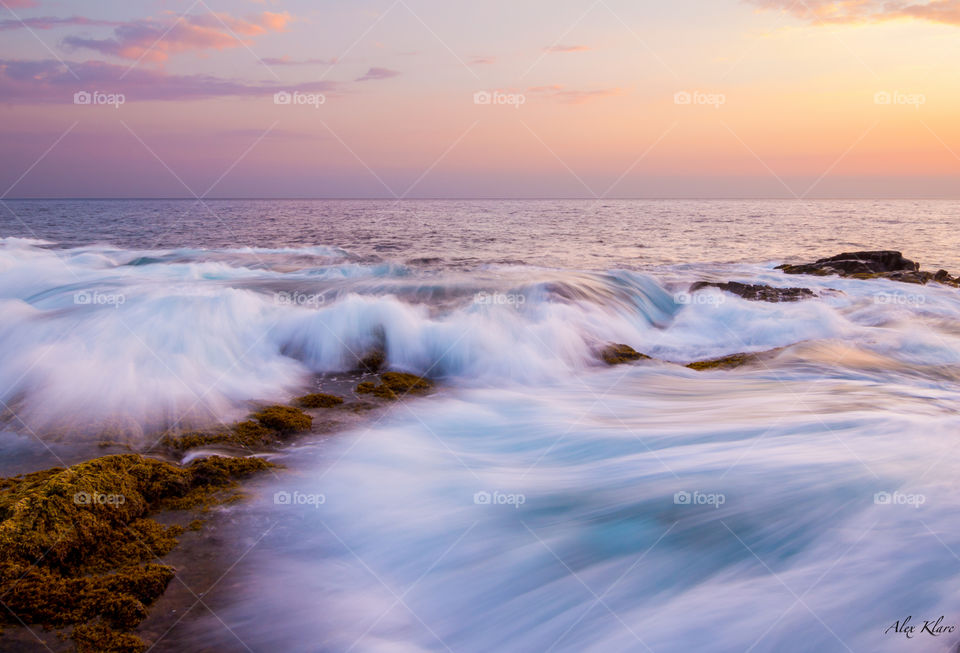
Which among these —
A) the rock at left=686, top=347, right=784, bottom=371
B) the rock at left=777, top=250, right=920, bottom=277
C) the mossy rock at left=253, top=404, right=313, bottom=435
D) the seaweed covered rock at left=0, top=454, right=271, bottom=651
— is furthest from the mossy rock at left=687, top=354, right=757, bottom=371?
the rock at left=777, top=250, right=920, bottom=277

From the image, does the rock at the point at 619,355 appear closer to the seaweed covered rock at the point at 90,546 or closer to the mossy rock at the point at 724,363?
the mossy rock at the point at 724,363

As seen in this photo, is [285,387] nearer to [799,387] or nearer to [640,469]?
[640,469]

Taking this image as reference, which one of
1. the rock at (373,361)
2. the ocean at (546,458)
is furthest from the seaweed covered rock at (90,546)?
the rock at (373,361)

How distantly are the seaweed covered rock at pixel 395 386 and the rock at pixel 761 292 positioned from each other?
1033cm

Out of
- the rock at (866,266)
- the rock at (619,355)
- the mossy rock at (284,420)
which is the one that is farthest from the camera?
the rock at (866,266)

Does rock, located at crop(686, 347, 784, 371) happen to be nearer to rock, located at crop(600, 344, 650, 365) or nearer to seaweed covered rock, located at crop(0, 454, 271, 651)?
rock, located at crop(600, 344, 650, 365)

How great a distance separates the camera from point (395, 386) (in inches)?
343

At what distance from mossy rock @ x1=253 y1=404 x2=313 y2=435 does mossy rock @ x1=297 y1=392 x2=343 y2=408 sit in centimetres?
46

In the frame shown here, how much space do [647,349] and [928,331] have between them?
5880 mm

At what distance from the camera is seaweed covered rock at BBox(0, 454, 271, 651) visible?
12.0 feet
